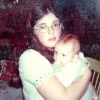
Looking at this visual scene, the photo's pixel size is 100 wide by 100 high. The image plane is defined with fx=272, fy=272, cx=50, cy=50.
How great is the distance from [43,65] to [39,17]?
210 mm

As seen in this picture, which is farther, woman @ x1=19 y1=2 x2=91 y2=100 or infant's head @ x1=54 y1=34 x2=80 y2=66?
infant's head @ x1=54 y1=34 x2=80 y2=66

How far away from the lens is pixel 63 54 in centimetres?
133

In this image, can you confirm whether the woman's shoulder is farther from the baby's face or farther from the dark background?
the dark background

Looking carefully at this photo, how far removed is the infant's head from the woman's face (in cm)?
6

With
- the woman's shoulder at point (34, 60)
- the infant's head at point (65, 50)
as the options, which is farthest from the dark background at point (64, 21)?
the woman's shoulder at point (34, 60)

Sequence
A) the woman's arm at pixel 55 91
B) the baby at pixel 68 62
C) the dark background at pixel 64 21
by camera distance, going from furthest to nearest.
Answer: the dark background at pixel 64 21, the baby at pixel 68 62, the woman's arm at pixel 55 91

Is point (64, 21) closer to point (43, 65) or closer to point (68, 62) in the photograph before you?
point (68, 62)

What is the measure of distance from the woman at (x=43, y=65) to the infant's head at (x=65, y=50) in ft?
0.12

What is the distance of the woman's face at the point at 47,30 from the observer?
1.19m

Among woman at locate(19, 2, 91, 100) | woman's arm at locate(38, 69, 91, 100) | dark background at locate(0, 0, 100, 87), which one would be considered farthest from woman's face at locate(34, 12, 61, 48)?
dark background at locate(0, 0, 100, 87)

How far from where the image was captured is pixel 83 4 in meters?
3.32

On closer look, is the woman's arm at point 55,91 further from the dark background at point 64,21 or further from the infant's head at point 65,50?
the dark background at point 64,21

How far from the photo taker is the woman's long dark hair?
3.88 ft

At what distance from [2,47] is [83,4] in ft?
3.63
